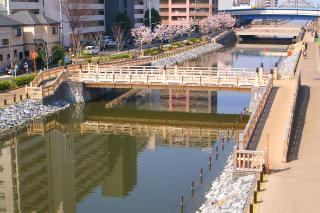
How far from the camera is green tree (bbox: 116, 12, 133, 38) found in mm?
99175

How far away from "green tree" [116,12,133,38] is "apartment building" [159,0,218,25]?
4782 centimetres

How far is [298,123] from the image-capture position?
94.5 feet

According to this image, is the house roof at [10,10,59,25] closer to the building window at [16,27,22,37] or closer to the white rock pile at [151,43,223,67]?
the building window at [16,27,22,37]

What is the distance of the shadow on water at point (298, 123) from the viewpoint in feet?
77.1

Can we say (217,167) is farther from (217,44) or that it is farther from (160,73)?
(217,44)

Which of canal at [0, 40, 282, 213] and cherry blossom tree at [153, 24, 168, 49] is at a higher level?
cherry blossom tree at [153, 24, 168, 49]

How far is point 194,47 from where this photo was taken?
10288cm

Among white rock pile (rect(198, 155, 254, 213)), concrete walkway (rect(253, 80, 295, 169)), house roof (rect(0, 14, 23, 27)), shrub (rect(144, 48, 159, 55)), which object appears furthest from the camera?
shrub (rect(144, 48, 159, 55))

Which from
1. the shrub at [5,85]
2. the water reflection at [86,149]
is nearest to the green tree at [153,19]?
the water reflection at [86,149]

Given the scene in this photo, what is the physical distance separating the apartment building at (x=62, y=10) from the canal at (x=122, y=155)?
99.3 ft

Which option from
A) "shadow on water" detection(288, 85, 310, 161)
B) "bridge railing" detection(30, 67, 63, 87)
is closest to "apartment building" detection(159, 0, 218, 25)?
"bridge railing" detection(30, 67, 63, 87)

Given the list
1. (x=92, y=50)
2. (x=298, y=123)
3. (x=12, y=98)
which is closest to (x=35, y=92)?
(x=12, y=98)

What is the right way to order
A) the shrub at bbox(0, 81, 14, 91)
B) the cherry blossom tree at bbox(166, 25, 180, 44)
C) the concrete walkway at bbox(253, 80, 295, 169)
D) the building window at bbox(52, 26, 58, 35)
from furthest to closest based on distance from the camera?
the cherry blossom tree at bbox(166, 25, 180, 44), the building window at bbox(52, 26, 58, 35), the shrub at bbox(0, 81, 14, 91), the concrete walkway at bbox(253, 80, 295, 169)

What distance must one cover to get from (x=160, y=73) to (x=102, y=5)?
5911 cm
